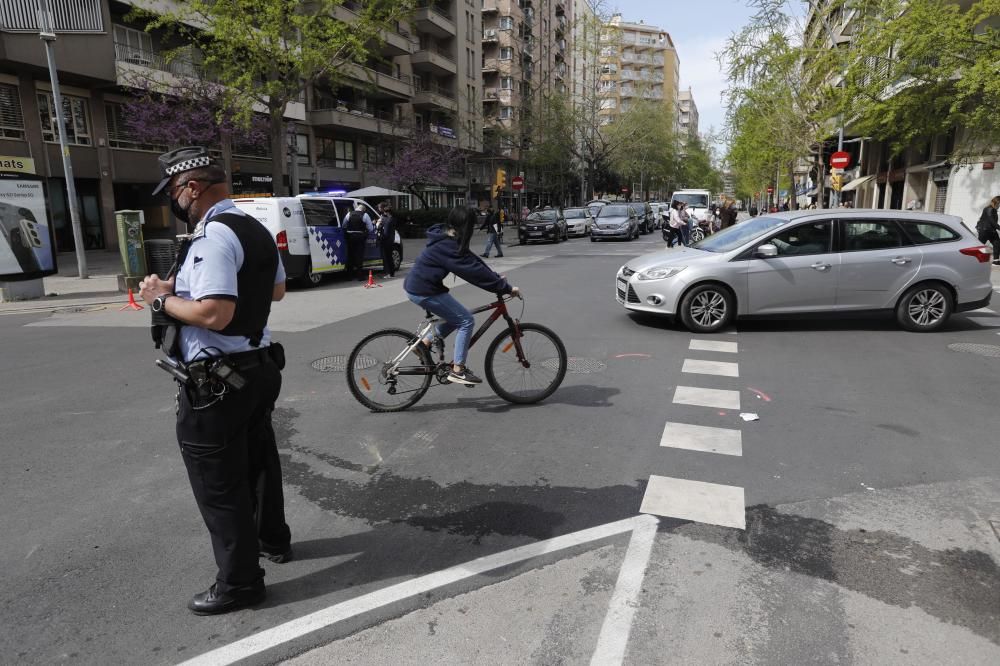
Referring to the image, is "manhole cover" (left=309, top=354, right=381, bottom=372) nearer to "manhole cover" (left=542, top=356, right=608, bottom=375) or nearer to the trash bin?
"manhole cover" (left=542, top=356, right=608, bottom=375)

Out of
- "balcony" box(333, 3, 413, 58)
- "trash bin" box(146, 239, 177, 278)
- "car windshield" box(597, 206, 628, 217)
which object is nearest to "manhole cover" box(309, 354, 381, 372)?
"trash bin" box(146, 239, 177, 278)

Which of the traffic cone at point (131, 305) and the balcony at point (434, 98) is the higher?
the balcony at point (434, 98)

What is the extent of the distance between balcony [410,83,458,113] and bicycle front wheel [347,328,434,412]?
4312 centimetres

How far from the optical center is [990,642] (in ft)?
8.63

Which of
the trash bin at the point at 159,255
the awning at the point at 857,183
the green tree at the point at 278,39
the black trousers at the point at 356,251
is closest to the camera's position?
the trash bin at the point at 159,255

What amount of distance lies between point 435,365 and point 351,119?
35157 millimetres

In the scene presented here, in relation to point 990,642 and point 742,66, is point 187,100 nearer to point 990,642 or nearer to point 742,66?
point 742,66

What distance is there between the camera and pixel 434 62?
46.6m

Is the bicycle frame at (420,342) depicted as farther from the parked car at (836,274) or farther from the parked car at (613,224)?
the parked car at (613,224)

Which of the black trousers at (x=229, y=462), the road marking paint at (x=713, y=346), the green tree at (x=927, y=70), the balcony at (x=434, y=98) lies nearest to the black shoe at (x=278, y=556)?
the black trousers at (x=229, y=462)

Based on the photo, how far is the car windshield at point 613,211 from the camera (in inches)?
1203

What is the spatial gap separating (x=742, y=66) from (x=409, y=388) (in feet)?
87.9

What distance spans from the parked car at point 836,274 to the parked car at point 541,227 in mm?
21669

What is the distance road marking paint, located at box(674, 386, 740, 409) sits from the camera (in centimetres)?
575
